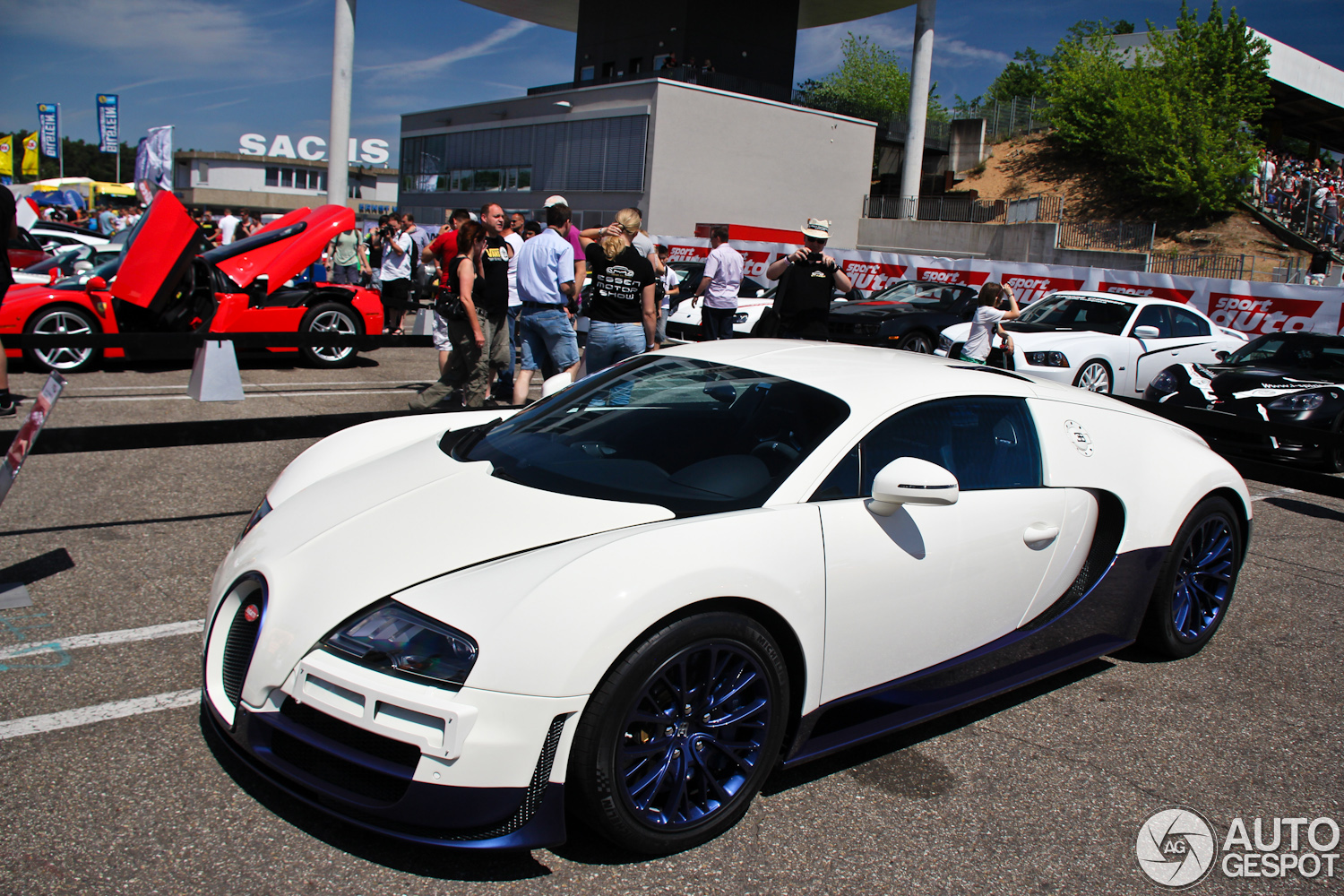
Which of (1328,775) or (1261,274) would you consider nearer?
(1328,775)

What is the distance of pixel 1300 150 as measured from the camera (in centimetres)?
6306

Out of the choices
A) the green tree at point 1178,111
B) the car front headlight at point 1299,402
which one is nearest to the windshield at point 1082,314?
the car front headlight at point 1299,402

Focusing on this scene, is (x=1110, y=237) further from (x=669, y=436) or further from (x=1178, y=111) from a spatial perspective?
(x=669, y=436)

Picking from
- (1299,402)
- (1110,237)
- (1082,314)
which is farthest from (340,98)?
(1299,402)

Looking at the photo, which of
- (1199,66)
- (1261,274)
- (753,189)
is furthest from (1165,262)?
(1199,66)

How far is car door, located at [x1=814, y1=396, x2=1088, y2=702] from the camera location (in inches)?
112

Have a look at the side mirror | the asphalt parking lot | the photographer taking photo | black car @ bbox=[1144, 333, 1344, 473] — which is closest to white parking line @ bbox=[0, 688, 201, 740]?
the asphalt parking lot

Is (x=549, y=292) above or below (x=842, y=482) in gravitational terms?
above

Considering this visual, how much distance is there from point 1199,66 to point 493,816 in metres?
54.0

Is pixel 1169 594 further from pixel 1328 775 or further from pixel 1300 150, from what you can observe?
pixel 1300 150

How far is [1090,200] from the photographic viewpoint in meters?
46.8

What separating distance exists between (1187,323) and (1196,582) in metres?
9.39

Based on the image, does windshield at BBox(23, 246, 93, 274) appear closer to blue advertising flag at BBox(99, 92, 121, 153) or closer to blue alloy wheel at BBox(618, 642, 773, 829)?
blue alloy wheel at BBox(618, 642, 773, 829)

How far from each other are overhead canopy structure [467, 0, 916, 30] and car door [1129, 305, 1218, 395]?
45747 millimetres
